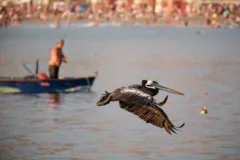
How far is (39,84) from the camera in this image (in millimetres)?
40562

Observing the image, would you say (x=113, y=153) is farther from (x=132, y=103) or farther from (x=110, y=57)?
(x=110, y=57)

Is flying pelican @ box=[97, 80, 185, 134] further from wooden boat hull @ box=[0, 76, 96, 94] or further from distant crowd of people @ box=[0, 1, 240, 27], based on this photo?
distant crowd of people @ box=[0, 1, 240, 27]

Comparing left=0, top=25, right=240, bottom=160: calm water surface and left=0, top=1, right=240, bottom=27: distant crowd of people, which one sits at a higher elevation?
left=0, top=25, right=240, bottom=160: calm water surface

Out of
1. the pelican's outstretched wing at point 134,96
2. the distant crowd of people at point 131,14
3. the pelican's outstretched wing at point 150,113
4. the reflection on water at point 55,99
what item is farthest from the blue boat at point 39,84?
the distant crowd of people at point 131,14

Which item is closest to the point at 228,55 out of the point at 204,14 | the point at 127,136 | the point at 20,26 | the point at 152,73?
the point at 152,73

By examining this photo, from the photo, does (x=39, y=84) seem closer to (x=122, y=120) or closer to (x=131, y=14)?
(x=122, y=120)

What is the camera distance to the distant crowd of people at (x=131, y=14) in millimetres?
154375

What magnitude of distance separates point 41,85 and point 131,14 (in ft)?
412

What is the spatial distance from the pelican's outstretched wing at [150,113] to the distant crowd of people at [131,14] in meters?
129

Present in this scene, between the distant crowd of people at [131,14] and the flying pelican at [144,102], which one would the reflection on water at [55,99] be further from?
the distant crowd of people at [131,14]

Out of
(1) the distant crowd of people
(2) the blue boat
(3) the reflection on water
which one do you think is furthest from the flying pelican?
(1) the distant crowd of people

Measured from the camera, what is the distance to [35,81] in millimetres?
40469

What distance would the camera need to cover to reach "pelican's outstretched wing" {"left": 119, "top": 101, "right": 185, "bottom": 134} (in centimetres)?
1831

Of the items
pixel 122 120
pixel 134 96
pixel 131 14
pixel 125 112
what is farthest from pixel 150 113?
pixel 131 14
